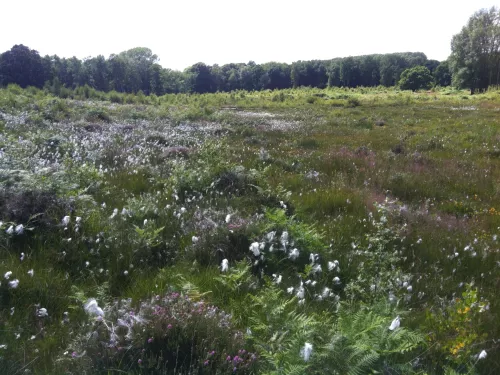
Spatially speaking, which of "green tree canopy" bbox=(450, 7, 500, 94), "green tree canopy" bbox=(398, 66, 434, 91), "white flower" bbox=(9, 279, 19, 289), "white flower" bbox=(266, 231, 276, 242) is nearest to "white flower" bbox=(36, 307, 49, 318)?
"white flower" bbox=(9, 279, 19, 289)

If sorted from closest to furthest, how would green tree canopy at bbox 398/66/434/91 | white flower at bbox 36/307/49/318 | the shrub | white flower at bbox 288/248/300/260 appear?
the shrub
white flower at bbox 36/307/49/318
white flower at bbox 288/248/300/260
green tree canopy at bbox 398/66/434/91

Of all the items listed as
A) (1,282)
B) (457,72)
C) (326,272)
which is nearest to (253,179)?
(326,272)

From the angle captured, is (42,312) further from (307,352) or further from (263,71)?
(263,71)

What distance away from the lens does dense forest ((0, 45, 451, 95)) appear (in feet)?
300

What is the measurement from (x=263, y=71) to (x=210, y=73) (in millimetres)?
21478

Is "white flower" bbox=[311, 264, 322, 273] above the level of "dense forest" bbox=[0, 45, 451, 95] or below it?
below

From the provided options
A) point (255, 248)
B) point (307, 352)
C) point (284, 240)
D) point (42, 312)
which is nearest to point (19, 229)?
point (42, 312)

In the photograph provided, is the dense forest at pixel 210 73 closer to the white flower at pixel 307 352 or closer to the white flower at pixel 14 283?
the white flower at pixel 14 283

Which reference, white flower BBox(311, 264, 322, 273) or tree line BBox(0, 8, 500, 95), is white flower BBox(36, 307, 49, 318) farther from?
tree line BBox(0, 8, 500, 95)

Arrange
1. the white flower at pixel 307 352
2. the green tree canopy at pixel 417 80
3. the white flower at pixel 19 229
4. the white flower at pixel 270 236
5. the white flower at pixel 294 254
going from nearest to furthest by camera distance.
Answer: the white flower at pixel 307 352 → the white flower at pixel 19 229 → the white flower at pixel 294 254 → the white flower at pixel 270 236 → the green tree canopy at pixel 417 80

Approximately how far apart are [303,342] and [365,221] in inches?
139

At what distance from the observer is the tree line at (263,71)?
68.8 meters

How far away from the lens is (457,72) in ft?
245

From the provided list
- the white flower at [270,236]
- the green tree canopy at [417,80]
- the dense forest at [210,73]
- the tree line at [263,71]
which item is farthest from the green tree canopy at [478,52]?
the white flower at [270,236]
